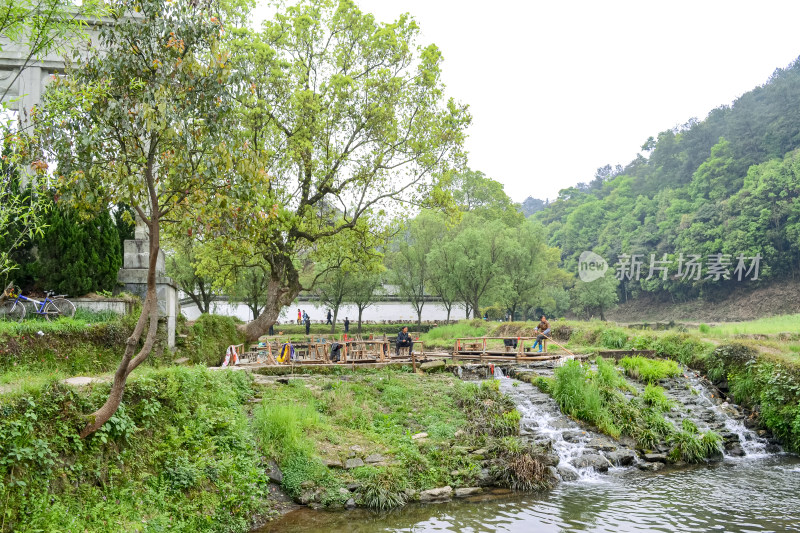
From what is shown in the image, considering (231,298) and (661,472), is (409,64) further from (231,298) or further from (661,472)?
(231,298)

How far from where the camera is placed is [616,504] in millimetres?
10078

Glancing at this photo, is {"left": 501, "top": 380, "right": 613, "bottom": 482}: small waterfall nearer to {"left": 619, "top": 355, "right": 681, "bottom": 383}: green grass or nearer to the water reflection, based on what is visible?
the water reflection

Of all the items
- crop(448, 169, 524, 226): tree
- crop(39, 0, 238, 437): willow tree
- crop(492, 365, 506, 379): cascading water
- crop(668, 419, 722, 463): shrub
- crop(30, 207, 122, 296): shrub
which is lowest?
crop(668, 419, 722, 463): shrub

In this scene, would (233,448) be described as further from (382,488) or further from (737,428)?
(737,428)

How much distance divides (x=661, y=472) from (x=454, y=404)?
5044mm

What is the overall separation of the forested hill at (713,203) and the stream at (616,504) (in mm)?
48370

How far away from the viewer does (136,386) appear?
9031 mm

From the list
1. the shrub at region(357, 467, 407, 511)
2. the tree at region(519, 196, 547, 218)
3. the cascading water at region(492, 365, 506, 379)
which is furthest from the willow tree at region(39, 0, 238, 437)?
the tree at region(519, 196, 547, 218)

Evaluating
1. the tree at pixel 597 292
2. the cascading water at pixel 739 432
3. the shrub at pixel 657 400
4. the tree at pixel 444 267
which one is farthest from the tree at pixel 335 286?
the cascading water at pixel 739 432

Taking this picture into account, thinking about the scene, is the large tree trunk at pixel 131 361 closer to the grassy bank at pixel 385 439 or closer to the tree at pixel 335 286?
the grassy bank at pixel 385 439

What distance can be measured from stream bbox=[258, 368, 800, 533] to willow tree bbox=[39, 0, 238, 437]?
510cm

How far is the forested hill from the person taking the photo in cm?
5334

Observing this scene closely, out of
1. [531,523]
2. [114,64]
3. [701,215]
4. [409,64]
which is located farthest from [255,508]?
[701,215]

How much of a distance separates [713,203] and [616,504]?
60.9m
